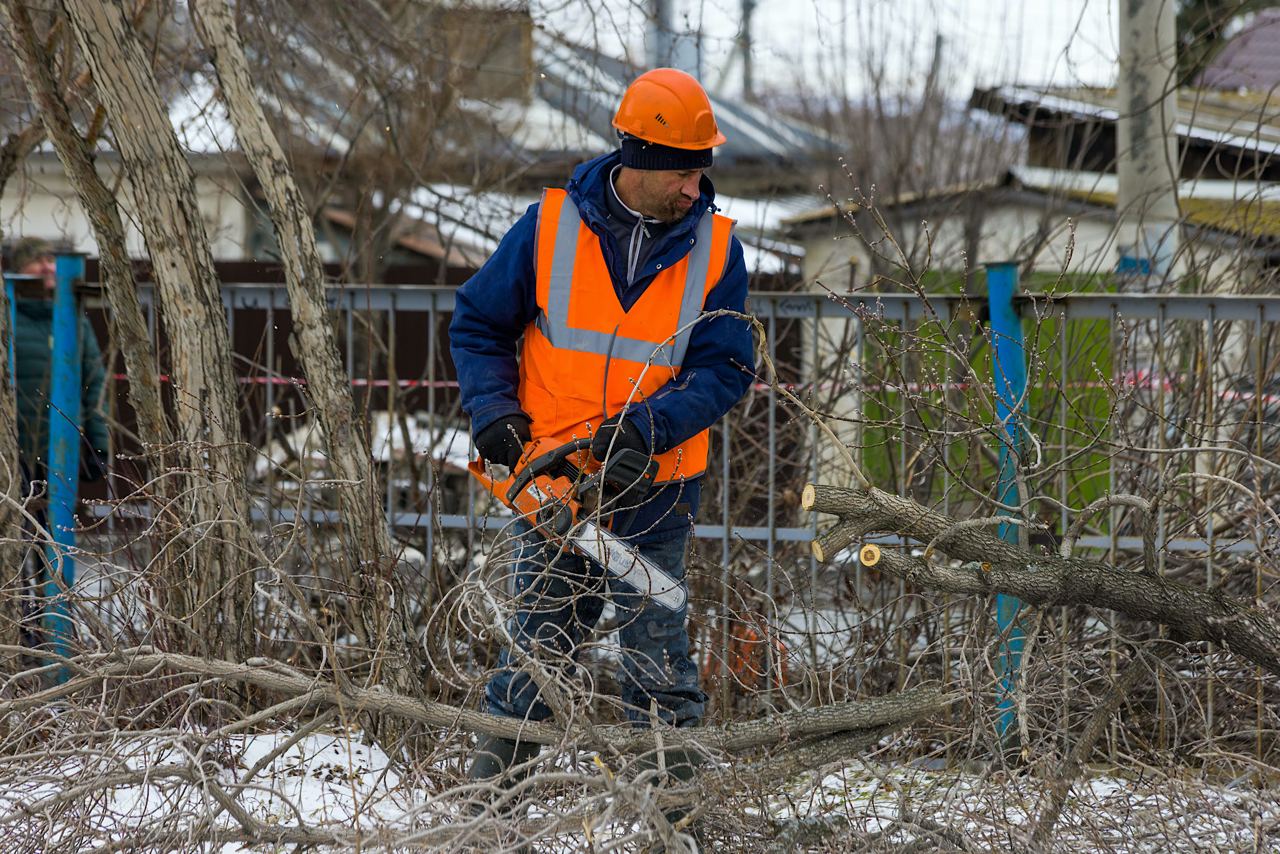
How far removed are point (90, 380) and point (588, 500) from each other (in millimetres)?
2287

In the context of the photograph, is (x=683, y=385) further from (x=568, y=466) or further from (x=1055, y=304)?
(x=1055, y=304)

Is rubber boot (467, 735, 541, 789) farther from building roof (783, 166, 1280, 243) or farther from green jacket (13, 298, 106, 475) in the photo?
green jacket (13, 298, 106, 475)

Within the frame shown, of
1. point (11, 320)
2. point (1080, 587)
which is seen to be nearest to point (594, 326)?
point (1080, 587)

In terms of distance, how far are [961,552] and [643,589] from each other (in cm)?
76

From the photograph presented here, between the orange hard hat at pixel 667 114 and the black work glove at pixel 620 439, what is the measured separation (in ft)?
2.26

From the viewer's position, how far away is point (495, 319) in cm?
331

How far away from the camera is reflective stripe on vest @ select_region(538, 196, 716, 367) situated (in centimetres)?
319

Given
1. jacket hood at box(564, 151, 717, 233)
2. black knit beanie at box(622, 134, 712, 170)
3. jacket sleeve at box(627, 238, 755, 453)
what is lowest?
jacket sleeve at box(627, 238, 755, 453)

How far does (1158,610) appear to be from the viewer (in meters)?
3.08

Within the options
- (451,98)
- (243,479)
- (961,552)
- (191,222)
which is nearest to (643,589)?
(961,552)

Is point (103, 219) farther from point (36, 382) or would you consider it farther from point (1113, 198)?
point (1113, 198)

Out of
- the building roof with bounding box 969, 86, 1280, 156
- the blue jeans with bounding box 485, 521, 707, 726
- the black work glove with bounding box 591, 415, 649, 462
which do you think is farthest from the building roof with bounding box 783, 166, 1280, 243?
the blue jeans with bounding box 485, 521, 707, 726

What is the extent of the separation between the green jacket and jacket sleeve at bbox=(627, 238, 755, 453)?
2.38 meters

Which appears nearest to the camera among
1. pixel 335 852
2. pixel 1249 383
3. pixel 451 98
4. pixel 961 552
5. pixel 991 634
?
pixel 335 852
